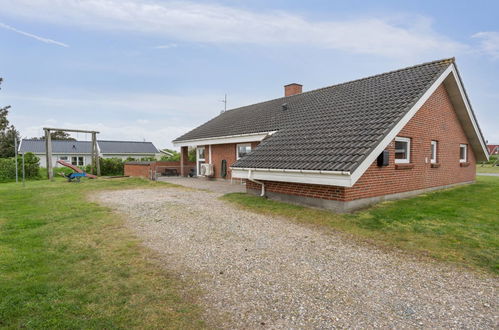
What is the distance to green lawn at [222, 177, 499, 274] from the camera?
17.1 ft

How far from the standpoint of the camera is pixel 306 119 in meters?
12.6

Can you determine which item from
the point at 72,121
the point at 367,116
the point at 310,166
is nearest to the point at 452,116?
the point at 367,116

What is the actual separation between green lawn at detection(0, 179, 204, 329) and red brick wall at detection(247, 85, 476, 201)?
5.32 m

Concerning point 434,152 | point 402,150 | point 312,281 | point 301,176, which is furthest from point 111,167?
point 312,281

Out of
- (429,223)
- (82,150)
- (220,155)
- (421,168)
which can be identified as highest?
(82,150)

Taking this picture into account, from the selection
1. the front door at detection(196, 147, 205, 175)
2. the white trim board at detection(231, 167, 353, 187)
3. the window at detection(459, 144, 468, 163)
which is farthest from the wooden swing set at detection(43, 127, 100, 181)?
the window at detection(459, 144, 468, 163)

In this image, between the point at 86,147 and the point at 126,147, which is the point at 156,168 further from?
the point at 86,147

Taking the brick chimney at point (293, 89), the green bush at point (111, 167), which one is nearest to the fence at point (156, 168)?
the green bush at point (111, 167)

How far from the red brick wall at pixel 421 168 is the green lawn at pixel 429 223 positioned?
0.56 metres

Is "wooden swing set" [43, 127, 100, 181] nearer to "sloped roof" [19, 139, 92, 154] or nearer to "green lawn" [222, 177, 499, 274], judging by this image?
"green lawn" [222, 177, 499, 274]

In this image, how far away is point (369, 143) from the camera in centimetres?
805

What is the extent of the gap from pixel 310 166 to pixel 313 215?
1444 mm

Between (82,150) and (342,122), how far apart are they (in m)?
46.9

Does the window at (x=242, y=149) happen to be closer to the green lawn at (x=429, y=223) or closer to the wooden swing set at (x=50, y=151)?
the green lawn at (x=429, y=223)
